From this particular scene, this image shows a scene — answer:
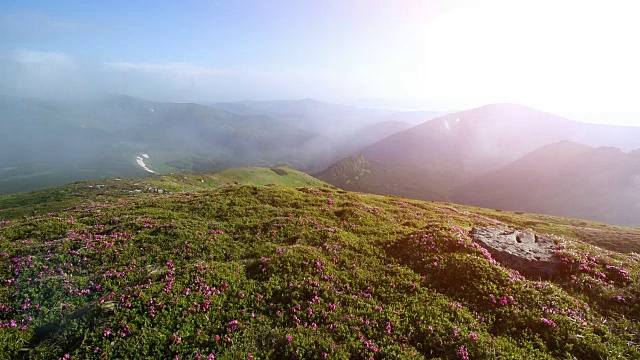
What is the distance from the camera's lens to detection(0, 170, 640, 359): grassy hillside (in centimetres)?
1306

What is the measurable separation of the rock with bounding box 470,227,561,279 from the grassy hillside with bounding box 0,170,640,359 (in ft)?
2.94

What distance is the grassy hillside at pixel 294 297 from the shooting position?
42.9 ft

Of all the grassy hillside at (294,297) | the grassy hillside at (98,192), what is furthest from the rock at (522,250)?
the grassy hillside at (98,192)

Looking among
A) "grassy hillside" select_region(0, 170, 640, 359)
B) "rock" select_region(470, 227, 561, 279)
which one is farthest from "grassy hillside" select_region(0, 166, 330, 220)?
"rock" select_region(470, 227, 561, 279)

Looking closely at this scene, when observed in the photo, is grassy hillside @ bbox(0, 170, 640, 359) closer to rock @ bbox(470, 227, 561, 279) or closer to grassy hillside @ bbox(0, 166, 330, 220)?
rock @ bbox(470, 227, 561, 279)

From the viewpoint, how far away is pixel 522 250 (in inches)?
852

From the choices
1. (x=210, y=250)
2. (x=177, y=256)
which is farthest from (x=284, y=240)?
(x=177, y=256)

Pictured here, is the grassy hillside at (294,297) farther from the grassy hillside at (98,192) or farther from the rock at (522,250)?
the grassy hillside at (98,192)

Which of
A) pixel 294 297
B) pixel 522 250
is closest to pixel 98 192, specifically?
pixel 294 297

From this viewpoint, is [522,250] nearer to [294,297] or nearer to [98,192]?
[294,297]

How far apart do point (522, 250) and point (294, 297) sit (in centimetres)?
1712

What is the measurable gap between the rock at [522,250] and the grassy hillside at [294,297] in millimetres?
897

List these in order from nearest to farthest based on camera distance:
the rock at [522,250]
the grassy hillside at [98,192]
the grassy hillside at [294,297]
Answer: the grassy hillside at [294,297], the rock at [522,250], the grassy hillside at [98,192]

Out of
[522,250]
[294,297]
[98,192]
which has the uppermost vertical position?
[522,250]
